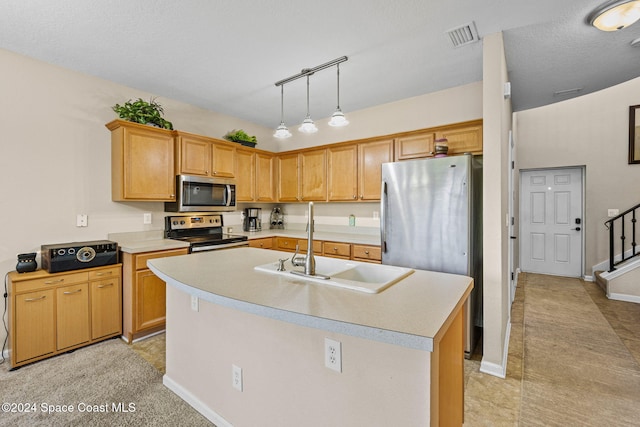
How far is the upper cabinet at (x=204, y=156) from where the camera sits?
3307mm

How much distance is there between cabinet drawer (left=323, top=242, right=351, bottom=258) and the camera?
3354 millimetres

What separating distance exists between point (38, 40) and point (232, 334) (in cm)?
280

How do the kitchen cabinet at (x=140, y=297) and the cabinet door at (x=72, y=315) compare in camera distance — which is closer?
the cabinet door at (x=72, y=315)

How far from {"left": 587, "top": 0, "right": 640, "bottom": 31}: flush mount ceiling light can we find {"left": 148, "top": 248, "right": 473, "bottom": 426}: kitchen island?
81.9 inches

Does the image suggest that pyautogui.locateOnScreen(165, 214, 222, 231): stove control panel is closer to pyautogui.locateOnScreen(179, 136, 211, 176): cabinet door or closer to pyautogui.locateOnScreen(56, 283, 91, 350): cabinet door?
pyautogui.locateOnScreen(179, 136, 211, 176): cabinet door

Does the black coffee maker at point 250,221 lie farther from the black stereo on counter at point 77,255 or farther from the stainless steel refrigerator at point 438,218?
the stainless steel refrigerator at point 438,218

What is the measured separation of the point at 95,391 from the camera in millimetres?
2033

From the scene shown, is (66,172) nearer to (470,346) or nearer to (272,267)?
(272,267)

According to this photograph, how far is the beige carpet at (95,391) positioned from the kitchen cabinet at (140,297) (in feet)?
0.73

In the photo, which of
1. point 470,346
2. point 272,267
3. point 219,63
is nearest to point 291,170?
point 219,63

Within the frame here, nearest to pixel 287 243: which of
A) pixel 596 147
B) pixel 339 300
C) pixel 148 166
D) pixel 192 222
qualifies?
pixel 192 222

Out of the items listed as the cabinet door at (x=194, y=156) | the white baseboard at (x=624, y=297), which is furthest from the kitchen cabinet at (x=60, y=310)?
the white baseboard at (x=624, y=297)

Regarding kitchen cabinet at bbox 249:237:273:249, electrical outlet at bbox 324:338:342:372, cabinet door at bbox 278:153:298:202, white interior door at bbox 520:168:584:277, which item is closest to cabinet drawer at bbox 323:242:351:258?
kitchen cabinet at bbox 249:237:273:249

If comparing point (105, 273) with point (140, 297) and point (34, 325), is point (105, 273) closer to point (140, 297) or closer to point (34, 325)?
point (140, 297)
